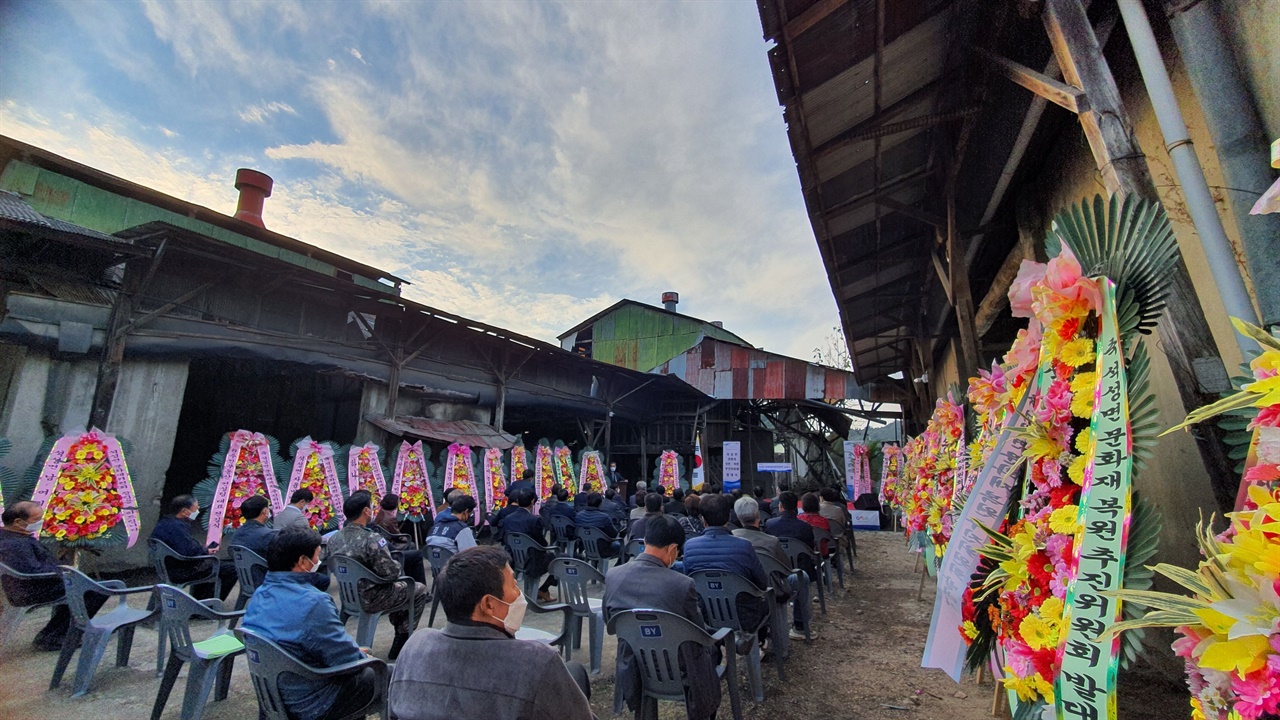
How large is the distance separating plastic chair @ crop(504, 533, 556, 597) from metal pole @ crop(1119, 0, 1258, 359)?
17.6 feet

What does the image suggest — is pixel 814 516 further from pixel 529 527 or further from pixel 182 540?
pixel 182 540

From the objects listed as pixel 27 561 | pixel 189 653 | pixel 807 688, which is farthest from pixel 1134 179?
pixel 27 561

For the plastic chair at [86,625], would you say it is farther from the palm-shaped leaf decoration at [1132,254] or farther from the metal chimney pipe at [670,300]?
the metal chimney pipe at [670,300]

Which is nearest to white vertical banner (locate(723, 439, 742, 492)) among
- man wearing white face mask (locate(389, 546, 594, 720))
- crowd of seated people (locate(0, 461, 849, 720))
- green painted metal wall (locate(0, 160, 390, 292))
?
crowd of seated people (locate(0, 461, 849, 720))

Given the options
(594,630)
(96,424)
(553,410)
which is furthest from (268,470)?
(553,410)

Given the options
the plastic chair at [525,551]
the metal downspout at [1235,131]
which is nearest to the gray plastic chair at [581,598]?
the plastic chair at [525,551]

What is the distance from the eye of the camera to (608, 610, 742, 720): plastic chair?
2.69m

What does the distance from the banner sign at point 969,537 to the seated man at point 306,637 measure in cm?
248

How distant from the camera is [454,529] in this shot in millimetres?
5344

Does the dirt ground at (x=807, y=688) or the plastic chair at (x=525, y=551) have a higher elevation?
the plastic chair at (x=525, y=551)

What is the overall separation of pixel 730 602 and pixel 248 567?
12.1 ft

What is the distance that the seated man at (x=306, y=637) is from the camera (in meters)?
2.39

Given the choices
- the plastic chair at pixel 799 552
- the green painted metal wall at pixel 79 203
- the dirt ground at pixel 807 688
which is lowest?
the dirt ground at pixel 807 688

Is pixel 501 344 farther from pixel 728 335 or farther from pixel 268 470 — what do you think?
pixel 728 335
